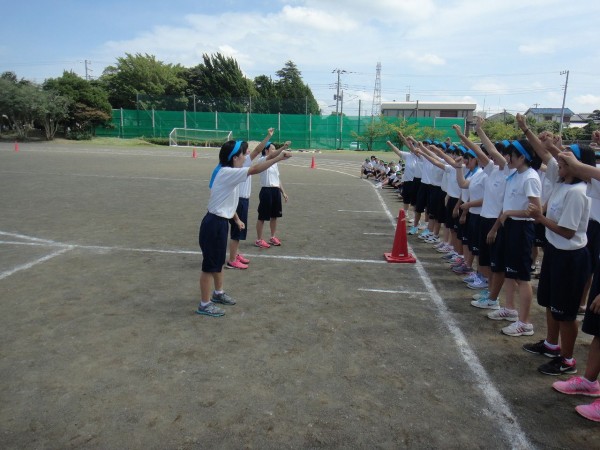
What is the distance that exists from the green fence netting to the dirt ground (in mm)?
42952

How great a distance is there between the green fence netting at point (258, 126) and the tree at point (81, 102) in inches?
67.6

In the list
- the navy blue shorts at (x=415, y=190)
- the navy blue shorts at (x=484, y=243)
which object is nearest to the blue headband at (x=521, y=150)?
the navy blue shorts at (x=484, y=243)

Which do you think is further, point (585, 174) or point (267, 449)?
point (585, 174)

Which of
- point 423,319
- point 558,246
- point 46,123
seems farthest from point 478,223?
point 46,123

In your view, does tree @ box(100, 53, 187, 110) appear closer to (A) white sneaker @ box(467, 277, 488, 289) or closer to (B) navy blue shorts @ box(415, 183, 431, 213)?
(B) navy blue shorts @ box(415, 183, 431, 213)

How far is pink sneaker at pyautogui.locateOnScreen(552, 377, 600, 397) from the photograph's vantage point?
380cm

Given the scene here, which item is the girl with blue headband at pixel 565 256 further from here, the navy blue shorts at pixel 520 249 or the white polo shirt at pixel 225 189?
the white polo shirt at pixel 225 189

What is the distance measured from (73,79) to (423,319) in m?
54.0

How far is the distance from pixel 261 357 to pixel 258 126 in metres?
49.0

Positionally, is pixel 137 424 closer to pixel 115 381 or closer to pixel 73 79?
pixel 115 381

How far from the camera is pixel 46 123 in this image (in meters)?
46.3

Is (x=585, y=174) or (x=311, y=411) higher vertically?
(x=585, y=174)

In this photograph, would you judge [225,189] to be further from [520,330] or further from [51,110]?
[51,110]

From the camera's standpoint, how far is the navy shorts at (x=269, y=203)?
27.8 feet
